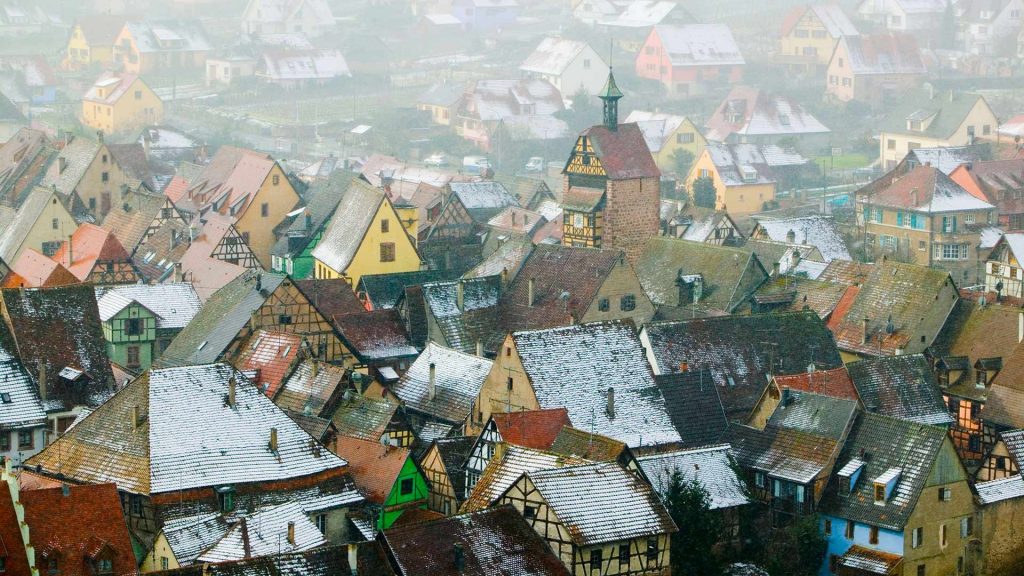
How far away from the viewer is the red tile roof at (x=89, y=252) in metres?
101

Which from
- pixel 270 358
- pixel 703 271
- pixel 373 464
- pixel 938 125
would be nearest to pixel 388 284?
pixel 703 271

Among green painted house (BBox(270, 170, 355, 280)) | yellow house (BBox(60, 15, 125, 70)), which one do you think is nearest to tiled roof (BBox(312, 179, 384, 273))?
green painted house (BBox(270, 170, 355, 280))

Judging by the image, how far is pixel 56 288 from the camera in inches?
3059

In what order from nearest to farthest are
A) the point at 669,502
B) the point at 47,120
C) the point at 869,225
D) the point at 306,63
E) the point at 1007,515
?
the point at 669,502 → the point at 1007,515 → the point at 869,225 → the point at 47,120 → the point at 306,63

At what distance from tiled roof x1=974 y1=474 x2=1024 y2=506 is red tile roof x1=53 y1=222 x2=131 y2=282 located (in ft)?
157

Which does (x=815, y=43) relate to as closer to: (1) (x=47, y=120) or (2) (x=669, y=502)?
(1) (x=47, y=120)

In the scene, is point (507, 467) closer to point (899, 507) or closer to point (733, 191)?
point (899, 507)

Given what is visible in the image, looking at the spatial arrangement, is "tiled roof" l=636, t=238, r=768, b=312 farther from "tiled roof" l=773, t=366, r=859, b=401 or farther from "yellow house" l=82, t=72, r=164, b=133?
"yellow house" l=82, t=72, r=164, b=133

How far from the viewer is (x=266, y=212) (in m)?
110

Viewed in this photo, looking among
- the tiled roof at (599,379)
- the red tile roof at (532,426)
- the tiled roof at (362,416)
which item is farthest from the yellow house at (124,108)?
the red tile roof at (532,426)

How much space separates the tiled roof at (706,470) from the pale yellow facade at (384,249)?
32.9 m

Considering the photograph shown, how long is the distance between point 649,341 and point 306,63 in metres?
115

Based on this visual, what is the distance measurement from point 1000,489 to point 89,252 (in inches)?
1975

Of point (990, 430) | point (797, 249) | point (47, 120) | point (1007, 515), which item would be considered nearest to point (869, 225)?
point (797, 249)
